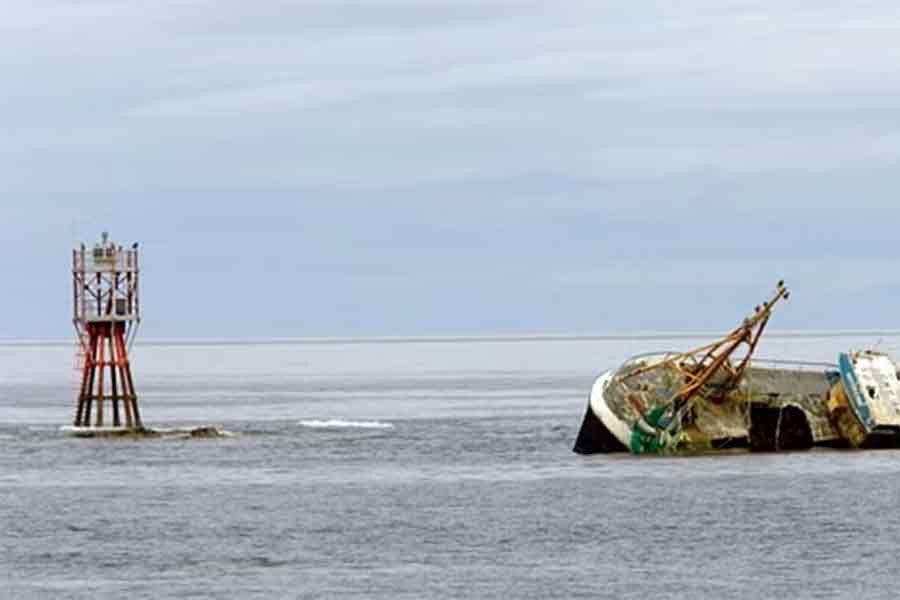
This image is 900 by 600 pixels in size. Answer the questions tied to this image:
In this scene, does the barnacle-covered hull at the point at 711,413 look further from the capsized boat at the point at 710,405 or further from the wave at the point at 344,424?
the wave at the point at 344,424

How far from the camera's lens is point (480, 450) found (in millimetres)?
98562

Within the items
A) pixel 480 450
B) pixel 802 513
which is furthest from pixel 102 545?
pixel 480 450

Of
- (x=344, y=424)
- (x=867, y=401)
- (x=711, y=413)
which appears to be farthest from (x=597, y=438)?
(x=344, y=424)

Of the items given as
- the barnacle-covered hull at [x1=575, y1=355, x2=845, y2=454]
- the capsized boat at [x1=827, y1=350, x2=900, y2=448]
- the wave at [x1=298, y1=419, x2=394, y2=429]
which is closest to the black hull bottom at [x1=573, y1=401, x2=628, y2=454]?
the barnacle-covered hull at [x1=575, y1=355, x2=845, y2=454]

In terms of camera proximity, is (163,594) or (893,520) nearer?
(163,594)

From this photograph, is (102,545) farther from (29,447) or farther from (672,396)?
(29,447)

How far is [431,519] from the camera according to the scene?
69.8 m

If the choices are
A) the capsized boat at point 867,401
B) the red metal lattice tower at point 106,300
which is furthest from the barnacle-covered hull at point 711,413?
the red metal lattice tower at point 106,300

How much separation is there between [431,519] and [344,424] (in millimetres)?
51043

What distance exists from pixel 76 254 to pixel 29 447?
10453 millimetres

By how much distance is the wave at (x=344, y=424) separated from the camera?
118m

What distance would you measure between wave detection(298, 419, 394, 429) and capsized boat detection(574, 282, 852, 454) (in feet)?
90.1

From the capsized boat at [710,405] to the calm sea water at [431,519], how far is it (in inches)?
53.1

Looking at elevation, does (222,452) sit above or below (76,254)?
below
